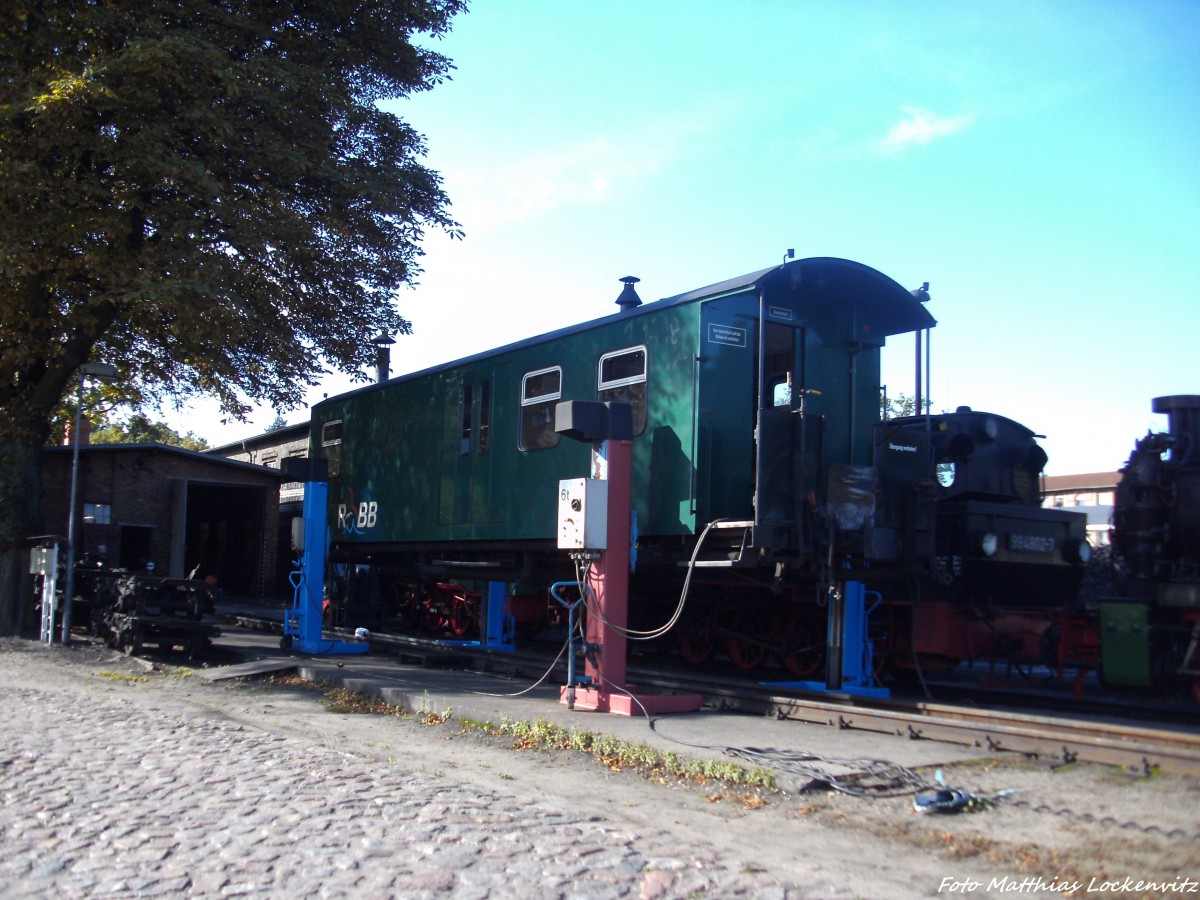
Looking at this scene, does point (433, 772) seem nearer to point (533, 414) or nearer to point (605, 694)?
point (605, 694)

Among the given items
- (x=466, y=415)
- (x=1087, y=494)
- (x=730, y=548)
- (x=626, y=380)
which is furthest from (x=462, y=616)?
(x=1087, y=494)

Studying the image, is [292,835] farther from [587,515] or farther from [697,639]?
[697,639]

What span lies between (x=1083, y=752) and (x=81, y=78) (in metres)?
12.3

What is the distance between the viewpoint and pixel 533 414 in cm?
1205

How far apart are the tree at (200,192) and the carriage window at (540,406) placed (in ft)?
13.6

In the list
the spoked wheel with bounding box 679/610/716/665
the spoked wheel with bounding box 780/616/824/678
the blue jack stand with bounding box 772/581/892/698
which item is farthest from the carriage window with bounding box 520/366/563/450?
the blue jack stand with bounding box 772/581/892/698

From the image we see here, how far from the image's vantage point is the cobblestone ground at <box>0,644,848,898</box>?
4.21 metres

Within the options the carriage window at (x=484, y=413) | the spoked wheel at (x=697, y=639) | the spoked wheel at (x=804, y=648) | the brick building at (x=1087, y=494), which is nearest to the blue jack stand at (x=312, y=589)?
the carriage window at (x=484, y=413)

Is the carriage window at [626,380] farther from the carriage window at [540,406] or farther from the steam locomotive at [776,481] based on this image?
the carriage window at [540,406]

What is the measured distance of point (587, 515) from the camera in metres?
8.58

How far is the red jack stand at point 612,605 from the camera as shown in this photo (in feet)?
27.6

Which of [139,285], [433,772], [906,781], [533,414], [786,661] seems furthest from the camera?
[139,285]

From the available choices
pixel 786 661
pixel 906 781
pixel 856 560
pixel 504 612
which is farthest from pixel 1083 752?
pixel 504 612

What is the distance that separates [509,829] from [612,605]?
12.2 ft
